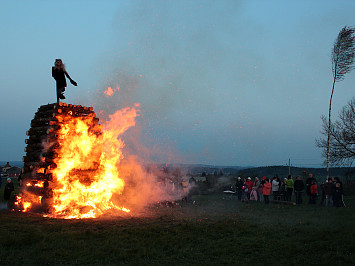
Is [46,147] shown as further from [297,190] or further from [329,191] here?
[329,191]

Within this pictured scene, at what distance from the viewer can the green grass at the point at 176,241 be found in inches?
305

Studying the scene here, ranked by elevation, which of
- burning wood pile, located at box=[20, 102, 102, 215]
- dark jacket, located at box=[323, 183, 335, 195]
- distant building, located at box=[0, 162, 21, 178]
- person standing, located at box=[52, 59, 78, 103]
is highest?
person standing, located at box=[52, 59, 78, 103]

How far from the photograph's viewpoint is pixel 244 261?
7.61m

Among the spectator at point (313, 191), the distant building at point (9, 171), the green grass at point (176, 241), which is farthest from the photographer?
the distant building at point (9, 171)

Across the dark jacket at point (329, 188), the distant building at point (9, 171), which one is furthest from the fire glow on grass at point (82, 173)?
the distant building at point (9, 171)

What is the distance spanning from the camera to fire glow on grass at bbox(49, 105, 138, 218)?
13961 mm

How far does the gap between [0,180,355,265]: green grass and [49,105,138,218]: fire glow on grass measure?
1767 mm

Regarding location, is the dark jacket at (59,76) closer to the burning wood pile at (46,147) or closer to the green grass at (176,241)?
the burning wood pile at (46,147)

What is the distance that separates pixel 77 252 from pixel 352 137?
73.4 ft

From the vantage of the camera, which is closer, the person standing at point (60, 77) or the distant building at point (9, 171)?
the person standing at point (60, 77)

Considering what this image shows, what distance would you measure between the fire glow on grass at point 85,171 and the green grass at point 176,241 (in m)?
1.77

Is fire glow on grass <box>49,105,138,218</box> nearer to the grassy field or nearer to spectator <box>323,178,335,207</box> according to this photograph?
the grassy field

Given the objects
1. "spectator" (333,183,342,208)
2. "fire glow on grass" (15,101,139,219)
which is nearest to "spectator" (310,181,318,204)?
"spectator" (333,183,342,208)

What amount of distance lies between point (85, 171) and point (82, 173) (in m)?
0.18
